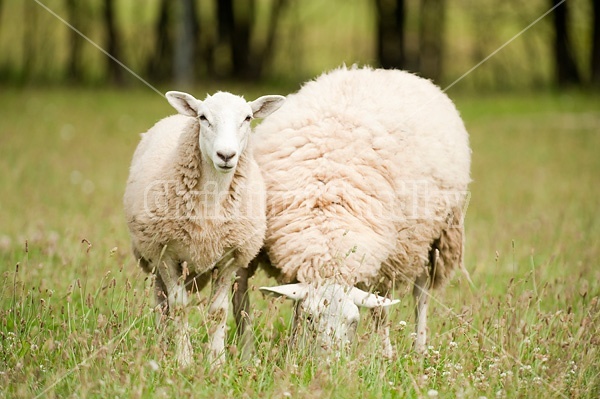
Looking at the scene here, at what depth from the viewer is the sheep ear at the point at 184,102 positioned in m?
4.77

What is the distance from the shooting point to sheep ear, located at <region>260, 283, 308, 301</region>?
467 centimetres

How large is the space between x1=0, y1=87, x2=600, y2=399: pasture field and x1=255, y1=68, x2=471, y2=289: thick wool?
38cm

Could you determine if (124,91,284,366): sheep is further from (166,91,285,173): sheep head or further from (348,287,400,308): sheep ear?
(348,287,400,308): sheep ear

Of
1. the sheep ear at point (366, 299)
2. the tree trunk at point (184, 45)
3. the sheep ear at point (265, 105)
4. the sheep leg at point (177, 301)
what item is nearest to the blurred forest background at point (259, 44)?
the tree trunk at point (184, 45)

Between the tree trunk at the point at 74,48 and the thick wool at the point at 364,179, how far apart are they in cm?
1635

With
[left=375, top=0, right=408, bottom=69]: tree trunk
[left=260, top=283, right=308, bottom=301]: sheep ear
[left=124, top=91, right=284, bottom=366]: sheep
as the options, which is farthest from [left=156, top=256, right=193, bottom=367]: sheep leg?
[left=375, top=0, right=408, bottom=69]: tree trunk

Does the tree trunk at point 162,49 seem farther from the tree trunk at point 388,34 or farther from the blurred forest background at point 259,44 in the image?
the tree trunk at point 388,34

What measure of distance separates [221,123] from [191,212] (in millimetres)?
555

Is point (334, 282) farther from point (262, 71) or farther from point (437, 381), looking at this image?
point (262, 71)

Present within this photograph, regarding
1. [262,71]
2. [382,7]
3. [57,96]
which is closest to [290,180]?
[57,96]

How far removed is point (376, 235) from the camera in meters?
5.15

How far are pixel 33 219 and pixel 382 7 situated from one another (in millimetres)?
14091

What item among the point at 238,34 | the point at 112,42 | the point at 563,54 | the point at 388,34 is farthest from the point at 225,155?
the point at 563,54

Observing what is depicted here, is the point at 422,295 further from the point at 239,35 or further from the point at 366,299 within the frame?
the point at 239,35
